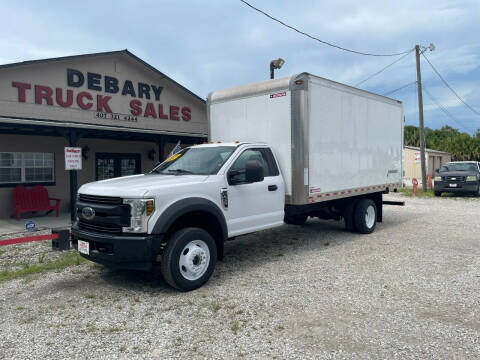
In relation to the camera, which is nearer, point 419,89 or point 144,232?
point 144,232

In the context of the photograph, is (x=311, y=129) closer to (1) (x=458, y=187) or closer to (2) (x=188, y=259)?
(2) (x=188, y=259)

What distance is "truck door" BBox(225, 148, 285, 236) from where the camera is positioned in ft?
18.4

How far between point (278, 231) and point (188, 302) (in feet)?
16.1

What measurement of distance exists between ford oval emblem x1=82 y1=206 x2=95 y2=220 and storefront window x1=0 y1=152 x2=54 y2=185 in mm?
8722

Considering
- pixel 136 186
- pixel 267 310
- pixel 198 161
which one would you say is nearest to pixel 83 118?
pixel 198 161

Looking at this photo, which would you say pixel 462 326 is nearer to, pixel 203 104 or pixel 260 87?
pixel 260 87

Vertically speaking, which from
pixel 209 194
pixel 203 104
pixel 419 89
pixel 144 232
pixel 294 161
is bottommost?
pixel 144 232

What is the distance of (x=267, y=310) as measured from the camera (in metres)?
4.34

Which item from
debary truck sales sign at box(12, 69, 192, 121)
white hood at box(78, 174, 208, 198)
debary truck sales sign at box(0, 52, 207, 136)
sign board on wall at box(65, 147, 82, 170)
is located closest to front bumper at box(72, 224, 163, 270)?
white hood at box(78, 174, 208, 198)

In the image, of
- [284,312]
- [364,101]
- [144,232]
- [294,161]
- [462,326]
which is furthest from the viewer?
[364,101]

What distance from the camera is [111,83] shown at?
13.9 metres

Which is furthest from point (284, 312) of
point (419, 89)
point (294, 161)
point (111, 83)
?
point (419, 89)

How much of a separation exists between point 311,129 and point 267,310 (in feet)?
11.1

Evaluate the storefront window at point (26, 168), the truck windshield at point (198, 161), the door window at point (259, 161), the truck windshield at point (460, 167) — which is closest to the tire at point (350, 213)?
the door window at point (259, 161)
